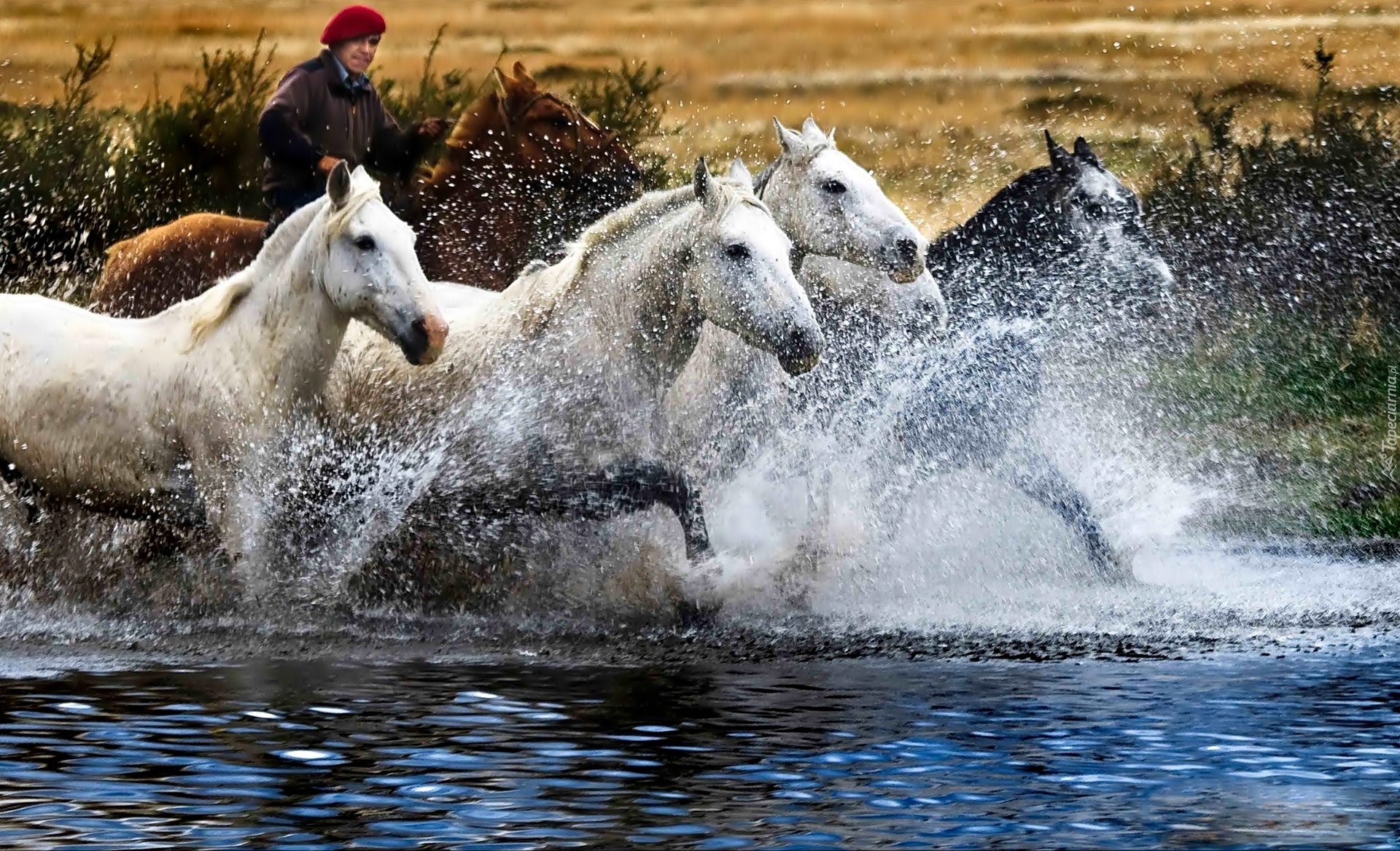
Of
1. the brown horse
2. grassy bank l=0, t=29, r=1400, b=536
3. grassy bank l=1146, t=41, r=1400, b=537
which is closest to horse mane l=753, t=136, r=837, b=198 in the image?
the brown horse

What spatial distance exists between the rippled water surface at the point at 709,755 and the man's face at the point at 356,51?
3715 millimetres

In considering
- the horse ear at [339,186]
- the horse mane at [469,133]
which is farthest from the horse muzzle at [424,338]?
the horse mane at [469,133]

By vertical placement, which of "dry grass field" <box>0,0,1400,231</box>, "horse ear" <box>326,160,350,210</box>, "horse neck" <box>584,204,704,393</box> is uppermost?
"dry grass field" <box>0,0,1400,231</box>

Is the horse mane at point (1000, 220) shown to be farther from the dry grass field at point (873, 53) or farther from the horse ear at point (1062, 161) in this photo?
the dry grass field at point (873, 53)

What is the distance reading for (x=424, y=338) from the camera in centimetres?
717

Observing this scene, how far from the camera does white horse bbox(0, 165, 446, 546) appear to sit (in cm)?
729

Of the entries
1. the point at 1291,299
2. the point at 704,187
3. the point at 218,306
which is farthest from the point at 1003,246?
the point at 1291,299

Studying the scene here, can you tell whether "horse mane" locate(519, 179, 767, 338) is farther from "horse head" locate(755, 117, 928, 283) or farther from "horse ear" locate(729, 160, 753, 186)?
"horse head" locate(755, 117, 928, 283)

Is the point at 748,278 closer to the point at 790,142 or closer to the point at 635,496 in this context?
the point at 635,496

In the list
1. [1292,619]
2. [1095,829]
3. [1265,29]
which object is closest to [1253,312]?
[1265,29]

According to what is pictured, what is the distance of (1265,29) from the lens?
1633 cm

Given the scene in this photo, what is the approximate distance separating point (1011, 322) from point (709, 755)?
3875mm

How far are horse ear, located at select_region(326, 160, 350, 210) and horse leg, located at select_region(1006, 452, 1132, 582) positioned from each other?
2.69 metres

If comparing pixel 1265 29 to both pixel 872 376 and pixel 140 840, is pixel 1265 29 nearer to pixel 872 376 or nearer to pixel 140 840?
pixel 872 376
